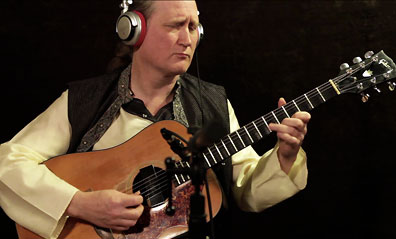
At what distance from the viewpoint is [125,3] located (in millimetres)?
2182

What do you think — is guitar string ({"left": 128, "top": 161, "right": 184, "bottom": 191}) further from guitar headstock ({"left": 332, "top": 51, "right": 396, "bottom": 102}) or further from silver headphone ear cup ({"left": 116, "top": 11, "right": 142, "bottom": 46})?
guitar headstock ({"left": 332, "top": 51, "right": 396, "bottom": 102})

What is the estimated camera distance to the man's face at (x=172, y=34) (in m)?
2.08

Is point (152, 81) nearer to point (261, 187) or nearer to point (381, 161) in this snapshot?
point (261, 187)

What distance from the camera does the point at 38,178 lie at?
6.81 ft

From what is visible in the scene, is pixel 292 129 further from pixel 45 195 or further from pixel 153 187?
pixel 45 195

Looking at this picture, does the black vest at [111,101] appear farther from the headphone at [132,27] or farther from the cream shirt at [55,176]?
the headphone at [132,27]

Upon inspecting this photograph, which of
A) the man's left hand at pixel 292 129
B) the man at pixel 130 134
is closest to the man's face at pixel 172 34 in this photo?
the man at pixel 130 134

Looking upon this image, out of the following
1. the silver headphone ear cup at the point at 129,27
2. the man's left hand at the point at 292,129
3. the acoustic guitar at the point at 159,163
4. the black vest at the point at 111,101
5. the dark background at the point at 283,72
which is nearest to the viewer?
the man's left hand at the point at 292,129

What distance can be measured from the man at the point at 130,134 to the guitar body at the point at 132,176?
51mm

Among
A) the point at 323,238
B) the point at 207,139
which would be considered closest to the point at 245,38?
the point at 323,238

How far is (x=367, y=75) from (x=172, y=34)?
0.81 metres

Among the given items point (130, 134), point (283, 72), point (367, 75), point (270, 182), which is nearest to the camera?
point (367, 75)

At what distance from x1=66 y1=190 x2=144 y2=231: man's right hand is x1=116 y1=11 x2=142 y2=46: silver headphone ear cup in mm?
647

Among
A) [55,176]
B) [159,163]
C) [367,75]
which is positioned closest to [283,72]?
[367,75]
